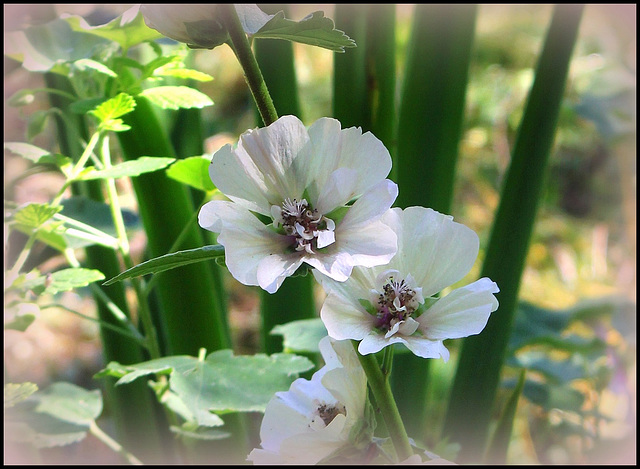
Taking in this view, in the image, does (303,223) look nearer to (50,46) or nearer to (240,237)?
(240,237)

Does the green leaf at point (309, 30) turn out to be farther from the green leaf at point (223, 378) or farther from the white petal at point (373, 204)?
the green leaf at point (223, 378)

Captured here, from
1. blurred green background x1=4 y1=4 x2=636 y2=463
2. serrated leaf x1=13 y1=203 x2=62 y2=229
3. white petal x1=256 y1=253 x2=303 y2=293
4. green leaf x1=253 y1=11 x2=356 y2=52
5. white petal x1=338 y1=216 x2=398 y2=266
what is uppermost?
green leaf x1=253 y1=11 x2=356 y2=52

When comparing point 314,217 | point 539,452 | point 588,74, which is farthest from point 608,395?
point 314,217

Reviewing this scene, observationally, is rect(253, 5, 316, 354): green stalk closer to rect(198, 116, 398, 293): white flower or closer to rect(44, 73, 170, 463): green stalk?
rect(44, 73, 170, 463): green stalk

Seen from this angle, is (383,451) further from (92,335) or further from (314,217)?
(92,335)

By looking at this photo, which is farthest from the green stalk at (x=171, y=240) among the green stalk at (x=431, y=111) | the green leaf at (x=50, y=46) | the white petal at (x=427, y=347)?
the white petal at (x=427, y=347)

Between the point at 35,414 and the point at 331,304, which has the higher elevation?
the point at 331,304

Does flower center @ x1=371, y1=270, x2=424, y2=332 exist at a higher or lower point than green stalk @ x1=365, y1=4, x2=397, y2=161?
lower

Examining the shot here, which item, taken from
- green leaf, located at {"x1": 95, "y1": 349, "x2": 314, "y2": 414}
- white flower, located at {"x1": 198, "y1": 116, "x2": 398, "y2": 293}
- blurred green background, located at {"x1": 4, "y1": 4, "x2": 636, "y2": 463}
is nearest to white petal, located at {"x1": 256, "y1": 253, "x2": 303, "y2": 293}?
white flower, located at {"x1": 198, "y1": 116, "x2": 398, "y2": 293}

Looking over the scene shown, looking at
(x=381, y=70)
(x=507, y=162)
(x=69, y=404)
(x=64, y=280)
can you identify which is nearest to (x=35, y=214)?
(x=64, y=280)

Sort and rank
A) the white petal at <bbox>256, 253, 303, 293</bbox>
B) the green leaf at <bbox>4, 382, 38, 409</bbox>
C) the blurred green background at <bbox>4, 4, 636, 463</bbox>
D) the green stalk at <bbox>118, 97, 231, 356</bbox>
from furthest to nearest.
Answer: the blurred green background at <bbox>4, 4, 636, 463</bbox> < the green stalk at <bbox>118, 97, 231, 356</bbox> < the green leaf at <bbox>4, 382, 38, 409</bbox> < the white petal at <bbox>256, 253, 303, 293</bbox>
